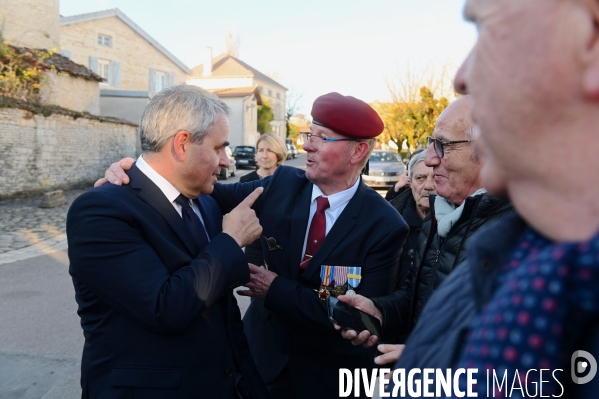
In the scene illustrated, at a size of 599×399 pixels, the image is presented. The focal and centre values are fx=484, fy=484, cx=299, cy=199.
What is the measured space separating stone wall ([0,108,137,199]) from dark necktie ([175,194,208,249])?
13.2m

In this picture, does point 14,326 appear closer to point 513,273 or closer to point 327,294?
point 327,294

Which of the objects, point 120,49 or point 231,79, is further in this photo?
point 231,79

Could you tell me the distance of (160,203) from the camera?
2.03m

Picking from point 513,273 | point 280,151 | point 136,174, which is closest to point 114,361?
point 136,174

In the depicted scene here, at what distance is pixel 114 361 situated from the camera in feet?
6.12

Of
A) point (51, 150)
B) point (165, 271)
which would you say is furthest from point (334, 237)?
point (51, 150)

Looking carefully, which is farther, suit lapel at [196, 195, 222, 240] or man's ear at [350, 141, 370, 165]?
man's ear at [350, 141, 370, 165]

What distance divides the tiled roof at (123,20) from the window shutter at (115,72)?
8.64ft

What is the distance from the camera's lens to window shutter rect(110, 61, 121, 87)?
102ft

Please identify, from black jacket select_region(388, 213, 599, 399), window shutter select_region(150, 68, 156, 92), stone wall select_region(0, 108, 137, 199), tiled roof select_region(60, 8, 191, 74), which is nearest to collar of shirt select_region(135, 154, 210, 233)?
black jacket select_region(388, 213, 599, 399)

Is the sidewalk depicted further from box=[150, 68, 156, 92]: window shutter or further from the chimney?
the chimney

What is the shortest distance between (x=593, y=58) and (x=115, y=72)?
A: 111ft

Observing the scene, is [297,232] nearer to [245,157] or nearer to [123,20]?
[245,157]

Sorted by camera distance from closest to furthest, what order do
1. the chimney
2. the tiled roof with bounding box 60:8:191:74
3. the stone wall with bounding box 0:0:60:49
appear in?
the stone wall with bounding box 0:0:60:49
the tiled roof with bounding box 60:8:191:74
the chimney
